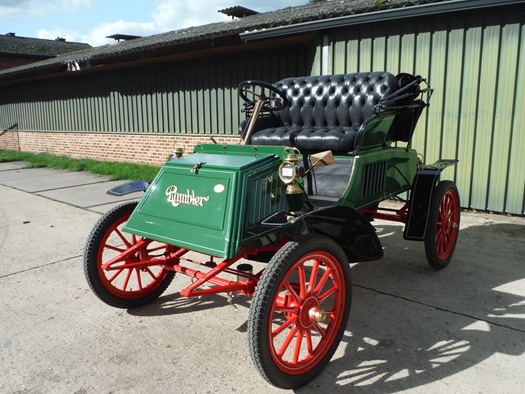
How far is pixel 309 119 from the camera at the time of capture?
177 inches

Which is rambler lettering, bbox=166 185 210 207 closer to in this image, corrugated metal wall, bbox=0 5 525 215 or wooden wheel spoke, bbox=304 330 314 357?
wooden wheel spoke, bbox=304 330 314 357

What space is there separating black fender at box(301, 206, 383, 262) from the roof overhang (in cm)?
348

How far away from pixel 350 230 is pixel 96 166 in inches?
339

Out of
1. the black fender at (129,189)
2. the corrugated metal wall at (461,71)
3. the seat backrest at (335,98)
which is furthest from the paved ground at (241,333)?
the corrugated metal wall at (461,71)

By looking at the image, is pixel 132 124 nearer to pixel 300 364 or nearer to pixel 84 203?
pixel 84 203

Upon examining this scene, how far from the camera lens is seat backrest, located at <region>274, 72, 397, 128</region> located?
4.07m

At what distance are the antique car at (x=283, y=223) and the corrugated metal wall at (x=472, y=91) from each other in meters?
1.95

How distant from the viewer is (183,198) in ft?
8.77

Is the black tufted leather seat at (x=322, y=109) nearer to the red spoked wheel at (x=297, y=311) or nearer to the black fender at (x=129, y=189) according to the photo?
the black fender at (x=129, y=189)

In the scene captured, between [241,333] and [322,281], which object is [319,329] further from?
[241,333]

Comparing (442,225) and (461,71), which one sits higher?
(461,71)

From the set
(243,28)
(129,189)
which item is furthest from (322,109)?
(243,28)

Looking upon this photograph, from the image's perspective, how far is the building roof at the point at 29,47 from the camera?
1148 inches

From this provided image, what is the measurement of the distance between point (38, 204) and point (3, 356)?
180 inches
